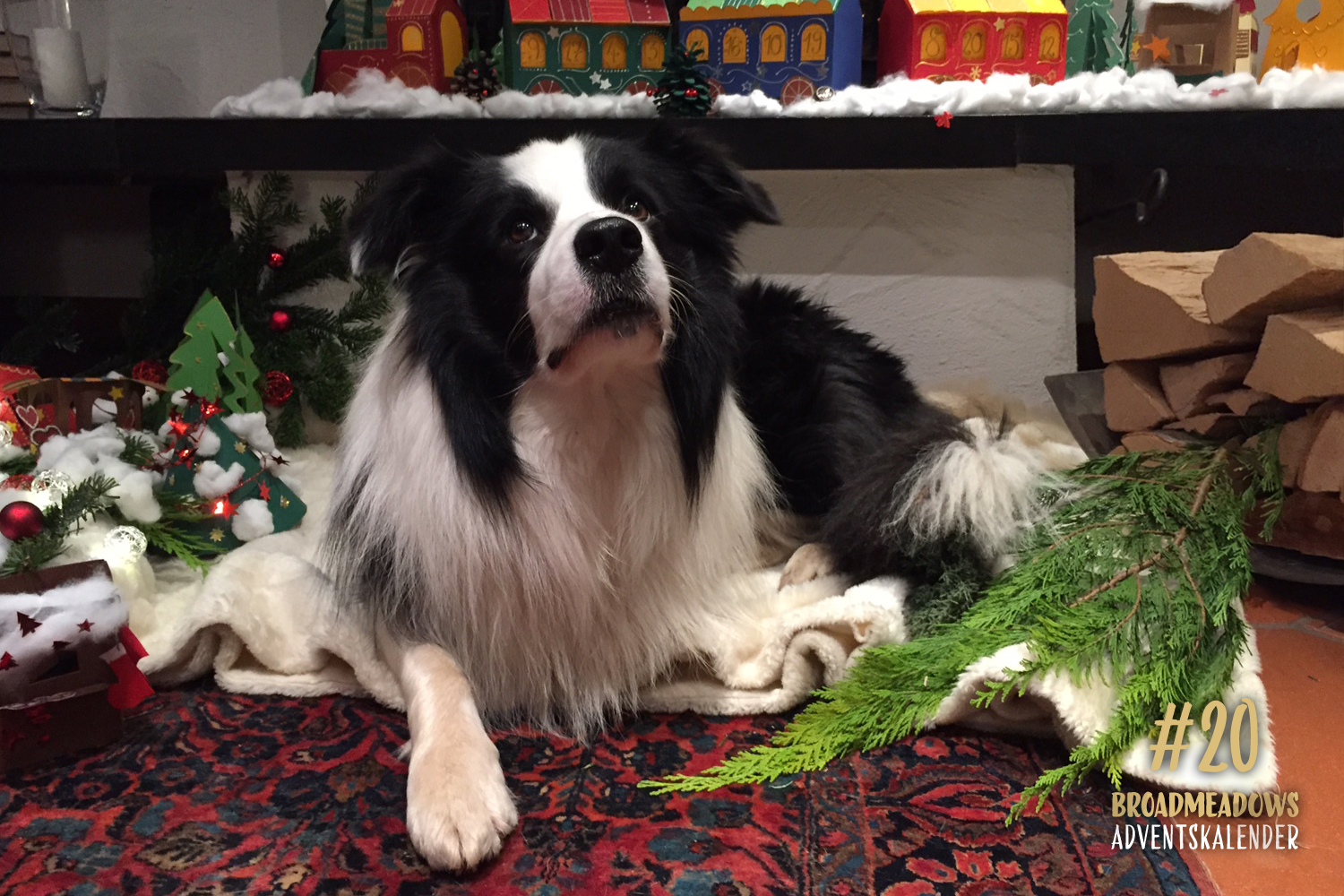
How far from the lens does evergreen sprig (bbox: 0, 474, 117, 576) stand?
1378mm

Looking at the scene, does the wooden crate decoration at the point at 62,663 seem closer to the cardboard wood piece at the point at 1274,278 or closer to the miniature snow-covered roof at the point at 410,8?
the miniature snow-covered roof at the point at 410,8

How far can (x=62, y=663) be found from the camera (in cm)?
129

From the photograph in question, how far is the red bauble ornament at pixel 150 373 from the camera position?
2.09m

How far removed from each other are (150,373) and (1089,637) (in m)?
1.99

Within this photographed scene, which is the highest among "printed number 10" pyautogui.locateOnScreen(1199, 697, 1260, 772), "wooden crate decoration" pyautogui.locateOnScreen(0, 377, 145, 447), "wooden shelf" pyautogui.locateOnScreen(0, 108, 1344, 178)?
"wooden shelf" pyautogui.locateOnScreen(0, 108, 1344, 178)

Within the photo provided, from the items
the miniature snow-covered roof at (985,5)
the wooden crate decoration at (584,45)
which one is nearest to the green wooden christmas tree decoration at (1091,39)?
the miniature snow-covered roof at (985,5)

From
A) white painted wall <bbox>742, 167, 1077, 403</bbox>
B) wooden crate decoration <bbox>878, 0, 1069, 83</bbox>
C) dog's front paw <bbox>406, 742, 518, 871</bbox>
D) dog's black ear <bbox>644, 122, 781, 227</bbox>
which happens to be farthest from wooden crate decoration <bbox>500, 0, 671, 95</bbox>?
dog's front paw <bbox>406, 742, 518, 871</bbox>

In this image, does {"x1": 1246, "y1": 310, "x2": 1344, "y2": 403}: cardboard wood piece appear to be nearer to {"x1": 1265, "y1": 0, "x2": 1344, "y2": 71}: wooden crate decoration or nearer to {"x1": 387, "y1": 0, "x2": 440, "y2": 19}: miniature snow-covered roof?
{"x1": 1265, "y1": 0, "x2": 1344, "y2": 71}: wooden crate decoration

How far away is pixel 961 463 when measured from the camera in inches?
59.7

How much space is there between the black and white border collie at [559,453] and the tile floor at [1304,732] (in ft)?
1.55

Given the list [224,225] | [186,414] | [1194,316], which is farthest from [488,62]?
[1194,316]

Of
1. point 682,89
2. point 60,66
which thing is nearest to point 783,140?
point 682,89

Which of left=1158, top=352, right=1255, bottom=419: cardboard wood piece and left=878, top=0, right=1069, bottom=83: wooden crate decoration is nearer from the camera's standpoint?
left=1158, top=352, right=1255, bottom=419: cardboard wood piece

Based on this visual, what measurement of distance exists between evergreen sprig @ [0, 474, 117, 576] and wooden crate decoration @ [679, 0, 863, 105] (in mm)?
1522
